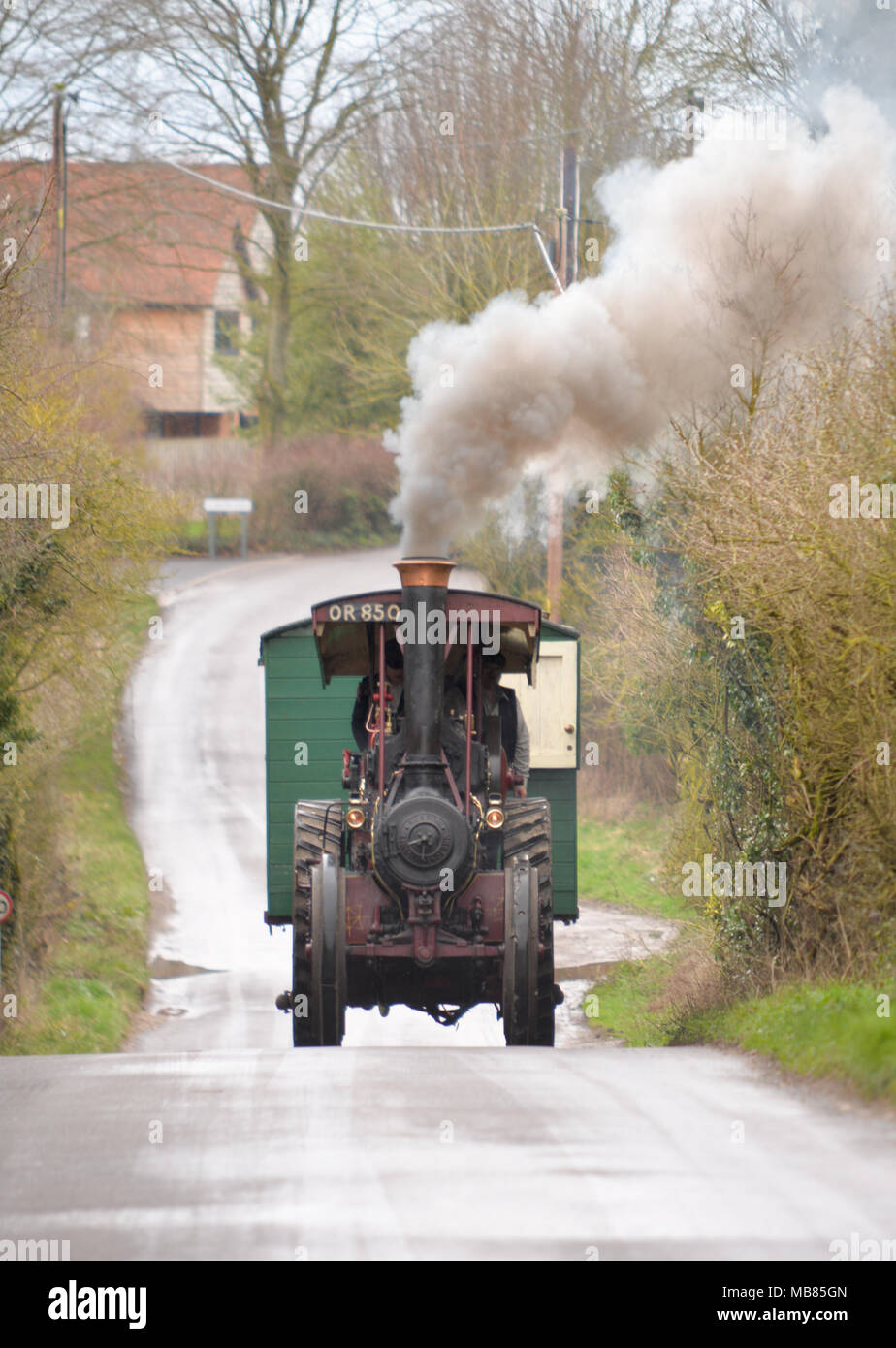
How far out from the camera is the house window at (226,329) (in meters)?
38.9

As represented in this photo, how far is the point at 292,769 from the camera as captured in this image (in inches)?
449

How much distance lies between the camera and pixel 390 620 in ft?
26.8

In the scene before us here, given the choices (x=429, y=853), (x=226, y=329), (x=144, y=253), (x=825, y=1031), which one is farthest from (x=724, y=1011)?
(x=226, y=329)

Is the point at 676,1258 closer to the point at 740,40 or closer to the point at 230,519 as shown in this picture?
the point at 740,40

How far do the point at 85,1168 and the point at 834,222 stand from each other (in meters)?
8.15

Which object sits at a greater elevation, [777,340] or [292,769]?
[777,340]

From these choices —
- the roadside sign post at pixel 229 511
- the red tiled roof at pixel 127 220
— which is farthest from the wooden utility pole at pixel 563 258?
the roadside sign post at pixel 229 511

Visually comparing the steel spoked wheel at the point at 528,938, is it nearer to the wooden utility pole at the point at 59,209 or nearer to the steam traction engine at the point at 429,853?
the steam traction engine at the point at 429,853

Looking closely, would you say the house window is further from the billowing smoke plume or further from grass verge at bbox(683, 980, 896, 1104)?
grass verge at bbox(683, 980, 896, 1104)

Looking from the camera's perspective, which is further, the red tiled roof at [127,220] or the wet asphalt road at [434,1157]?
the red tiled roof at [127,220]

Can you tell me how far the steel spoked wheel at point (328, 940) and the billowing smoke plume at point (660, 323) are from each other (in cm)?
233

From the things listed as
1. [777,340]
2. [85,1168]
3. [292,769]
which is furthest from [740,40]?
[85,1168]

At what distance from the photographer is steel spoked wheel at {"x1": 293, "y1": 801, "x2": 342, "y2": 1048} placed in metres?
8.34

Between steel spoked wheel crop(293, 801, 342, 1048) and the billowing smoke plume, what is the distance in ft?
5.80
